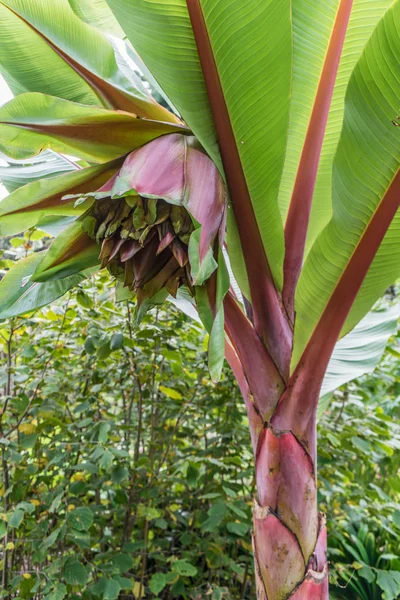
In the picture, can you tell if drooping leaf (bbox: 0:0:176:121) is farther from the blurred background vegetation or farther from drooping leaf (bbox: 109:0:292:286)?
the blurred background vegetation

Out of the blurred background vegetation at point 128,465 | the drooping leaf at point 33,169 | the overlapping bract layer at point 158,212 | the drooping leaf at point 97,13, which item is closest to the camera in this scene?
the overlapping bract layer at point 158,212

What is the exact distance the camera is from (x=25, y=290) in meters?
0.52

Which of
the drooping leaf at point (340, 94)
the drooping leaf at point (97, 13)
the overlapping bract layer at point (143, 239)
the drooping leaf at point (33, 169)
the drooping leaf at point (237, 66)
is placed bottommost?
the overlapping bract layer at point (143, 239)

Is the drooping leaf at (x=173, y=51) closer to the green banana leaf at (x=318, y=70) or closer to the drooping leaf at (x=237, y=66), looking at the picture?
the drooping leaf at (x=237, y=66)

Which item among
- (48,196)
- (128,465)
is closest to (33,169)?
(48,196)

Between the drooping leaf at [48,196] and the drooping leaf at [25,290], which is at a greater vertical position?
the drooping leaf at [48,196]

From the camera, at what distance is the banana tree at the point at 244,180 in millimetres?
366

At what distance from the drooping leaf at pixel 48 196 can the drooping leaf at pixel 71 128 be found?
0.02m

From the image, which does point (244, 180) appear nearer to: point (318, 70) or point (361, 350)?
point (318, 70)

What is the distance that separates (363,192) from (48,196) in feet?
0.98

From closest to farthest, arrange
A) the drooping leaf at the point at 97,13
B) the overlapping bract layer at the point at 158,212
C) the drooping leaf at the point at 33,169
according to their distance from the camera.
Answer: the overlapping bract layer at the point at 158,212, the drooping leaf at the point at 97,13, the drooping leaf at the point at 33,169

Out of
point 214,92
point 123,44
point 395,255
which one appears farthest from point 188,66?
point 123,44

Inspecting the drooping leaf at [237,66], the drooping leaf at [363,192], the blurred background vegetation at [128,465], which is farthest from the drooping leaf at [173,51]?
the blurred background vegetation at [128,465]

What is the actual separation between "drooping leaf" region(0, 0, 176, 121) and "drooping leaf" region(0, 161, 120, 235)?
0.09m
